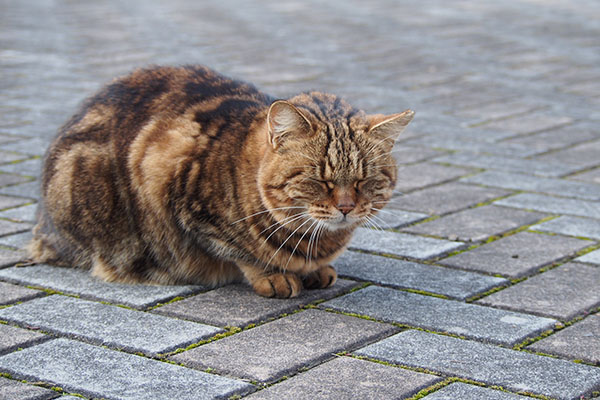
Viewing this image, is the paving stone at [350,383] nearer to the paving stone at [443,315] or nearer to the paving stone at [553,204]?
the paving stone at [443,315]

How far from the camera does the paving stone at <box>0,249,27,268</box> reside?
12.0 ft

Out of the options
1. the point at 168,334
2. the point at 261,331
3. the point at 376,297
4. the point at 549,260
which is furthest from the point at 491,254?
the point at 168,334

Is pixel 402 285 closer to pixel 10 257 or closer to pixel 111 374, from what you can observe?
pixel 111 374

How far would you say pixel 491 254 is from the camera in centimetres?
384

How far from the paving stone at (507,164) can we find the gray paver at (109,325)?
2.71m

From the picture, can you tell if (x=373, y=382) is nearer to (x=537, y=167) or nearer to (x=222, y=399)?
(x=222, y=399)

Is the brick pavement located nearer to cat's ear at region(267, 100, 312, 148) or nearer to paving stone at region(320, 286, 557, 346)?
paving stone at region(320, 286, 557, 346)

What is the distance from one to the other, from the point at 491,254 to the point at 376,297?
0.73m

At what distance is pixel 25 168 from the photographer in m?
5.10

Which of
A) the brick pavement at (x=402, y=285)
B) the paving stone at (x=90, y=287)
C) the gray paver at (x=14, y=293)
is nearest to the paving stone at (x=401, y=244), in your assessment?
the brick pavement at (x=402, y=285)

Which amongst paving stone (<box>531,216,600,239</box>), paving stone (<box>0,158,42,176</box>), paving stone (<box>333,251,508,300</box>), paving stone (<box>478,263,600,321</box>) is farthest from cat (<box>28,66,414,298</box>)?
paving stone (<box>0,158,42,176</box>)

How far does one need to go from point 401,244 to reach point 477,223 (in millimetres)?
506

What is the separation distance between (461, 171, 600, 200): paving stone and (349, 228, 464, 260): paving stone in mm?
1007

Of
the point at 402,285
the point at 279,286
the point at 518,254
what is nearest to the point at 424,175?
the point at 518,254
